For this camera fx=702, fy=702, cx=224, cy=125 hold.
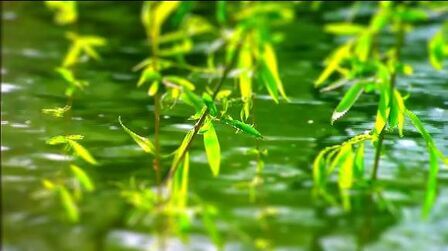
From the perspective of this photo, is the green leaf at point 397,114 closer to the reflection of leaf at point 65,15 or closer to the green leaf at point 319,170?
the green leaf at point 319,170

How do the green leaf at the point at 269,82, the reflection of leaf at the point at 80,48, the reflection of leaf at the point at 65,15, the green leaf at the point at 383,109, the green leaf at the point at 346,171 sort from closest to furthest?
the green leaf at the point at 346,171, the green leaf at the point at 383,109, the green leaf at the point at 269,82, the reflection of leaf at the point at 80,48, the reflection of leaf at the point at 65,15

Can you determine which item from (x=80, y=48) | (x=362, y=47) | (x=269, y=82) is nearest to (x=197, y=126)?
(x=269, y=82)

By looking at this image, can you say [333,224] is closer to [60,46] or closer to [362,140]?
[362,140]

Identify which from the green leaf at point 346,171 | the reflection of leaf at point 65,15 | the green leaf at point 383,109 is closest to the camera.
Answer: the green leaf at point 346,171

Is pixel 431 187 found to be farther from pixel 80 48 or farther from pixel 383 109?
pixel 80 48

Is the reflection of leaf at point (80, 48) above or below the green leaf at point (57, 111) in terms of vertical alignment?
above

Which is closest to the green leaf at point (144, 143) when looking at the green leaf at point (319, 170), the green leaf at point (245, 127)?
the green leaf at point (245, 127)

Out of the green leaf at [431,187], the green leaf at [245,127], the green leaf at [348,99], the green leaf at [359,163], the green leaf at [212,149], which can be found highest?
the green leaf at [348,99]
